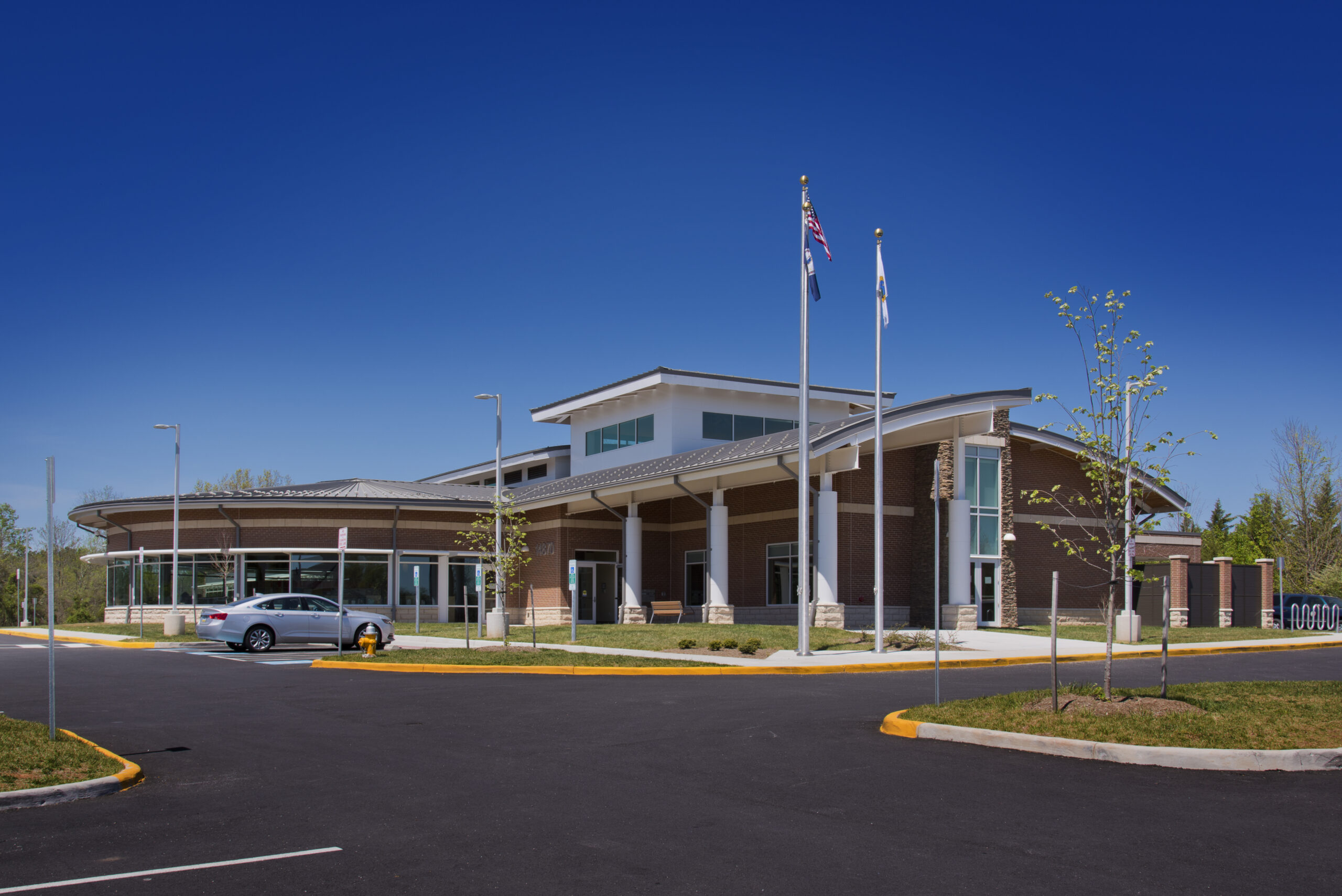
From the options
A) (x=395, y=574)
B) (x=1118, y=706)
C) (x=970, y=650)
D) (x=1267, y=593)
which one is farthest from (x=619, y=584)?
(x=1118, y=706)

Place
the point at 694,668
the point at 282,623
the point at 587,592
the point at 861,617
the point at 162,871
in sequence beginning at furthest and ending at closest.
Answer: the point at 587,592
the point at 861,617
the point at 282,623
the point at 694,668
the point at 162,871

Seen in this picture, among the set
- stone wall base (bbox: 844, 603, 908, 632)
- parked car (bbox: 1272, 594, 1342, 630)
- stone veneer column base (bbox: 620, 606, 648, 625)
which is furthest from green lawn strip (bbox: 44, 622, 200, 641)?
parked car (bbox: 1272, 594, 1342, 630)

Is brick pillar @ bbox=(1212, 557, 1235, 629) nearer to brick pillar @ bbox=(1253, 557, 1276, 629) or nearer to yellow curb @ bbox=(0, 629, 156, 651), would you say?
brick pillar @ bbox=(1253, 557, 1276, 629)

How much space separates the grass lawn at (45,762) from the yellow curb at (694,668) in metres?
9.34

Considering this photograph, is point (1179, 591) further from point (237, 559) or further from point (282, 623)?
point (237, 559)

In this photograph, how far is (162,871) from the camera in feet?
20.2

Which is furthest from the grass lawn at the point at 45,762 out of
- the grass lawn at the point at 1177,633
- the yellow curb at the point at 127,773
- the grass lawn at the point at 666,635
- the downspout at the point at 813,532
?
the grass lawn at the point at 1177,633

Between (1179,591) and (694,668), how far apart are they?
24.1 m

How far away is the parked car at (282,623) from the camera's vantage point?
85.4 ft

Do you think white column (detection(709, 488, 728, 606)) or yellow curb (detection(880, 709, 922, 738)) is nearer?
yellow curb (detection(880, 709, 922, 738))

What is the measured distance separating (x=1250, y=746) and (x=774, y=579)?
86.6 ft

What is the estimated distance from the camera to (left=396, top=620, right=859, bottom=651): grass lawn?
24.9 m

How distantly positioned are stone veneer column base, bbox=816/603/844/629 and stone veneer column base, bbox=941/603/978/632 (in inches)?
145

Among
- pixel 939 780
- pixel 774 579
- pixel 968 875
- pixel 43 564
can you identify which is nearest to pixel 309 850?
pixel 968 875
